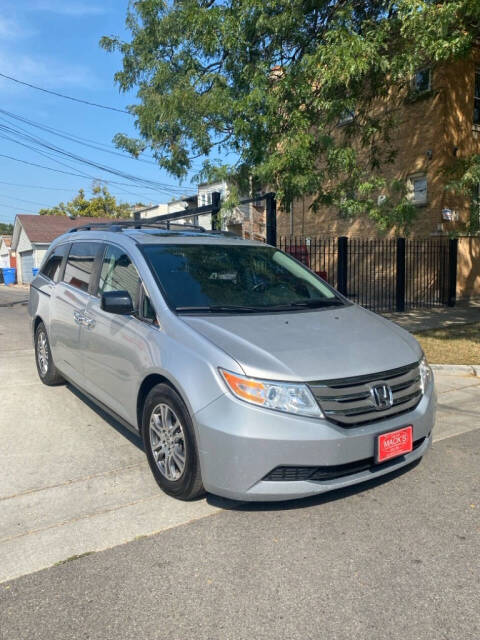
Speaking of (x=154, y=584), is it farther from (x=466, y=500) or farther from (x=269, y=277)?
(x=269, y=277)

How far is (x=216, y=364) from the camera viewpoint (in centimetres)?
296

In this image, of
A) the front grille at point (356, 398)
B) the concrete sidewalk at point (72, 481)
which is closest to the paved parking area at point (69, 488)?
the concrete sidewalk at point (72, 481)

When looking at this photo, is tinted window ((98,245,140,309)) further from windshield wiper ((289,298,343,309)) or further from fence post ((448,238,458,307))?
fence post ((448,238,458,307))

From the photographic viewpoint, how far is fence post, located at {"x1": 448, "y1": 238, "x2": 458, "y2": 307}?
561 inches

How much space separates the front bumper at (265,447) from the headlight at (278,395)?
0.13 ft

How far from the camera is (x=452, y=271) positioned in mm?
14391

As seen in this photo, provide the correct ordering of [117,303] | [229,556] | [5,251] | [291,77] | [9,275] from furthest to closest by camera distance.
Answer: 1. [5,251]
2. [9,275]
3. [291,77]
4. [117,303]
5. [229,556]

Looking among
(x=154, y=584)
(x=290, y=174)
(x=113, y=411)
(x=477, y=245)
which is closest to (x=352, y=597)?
(x=154, y=584)

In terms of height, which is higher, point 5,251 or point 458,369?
point 5,251

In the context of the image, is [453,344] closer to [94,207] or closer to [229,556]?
[229,556]

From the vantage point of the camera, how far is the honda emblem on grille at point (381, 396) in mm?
3016

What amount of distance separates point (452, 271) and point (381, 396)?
12604mm

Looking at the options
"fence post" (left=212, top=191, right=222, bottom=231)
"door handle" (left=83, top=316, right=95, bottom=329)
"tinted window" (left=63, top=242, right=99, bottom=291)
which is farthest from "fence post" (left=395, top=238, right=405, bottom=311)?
"door handle" (left=83, top=316, right=95, bottom=329)

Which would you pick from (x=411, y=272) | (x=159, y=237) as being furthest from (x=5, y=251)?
(x=159, y=237)
